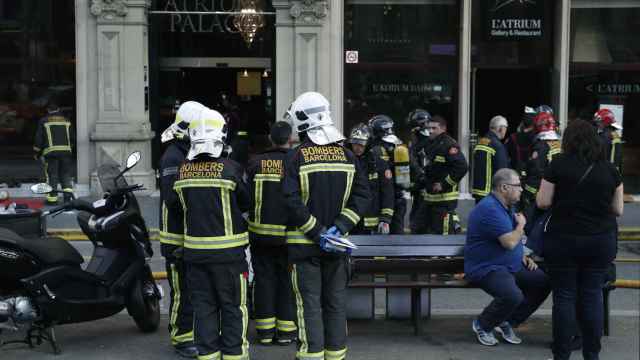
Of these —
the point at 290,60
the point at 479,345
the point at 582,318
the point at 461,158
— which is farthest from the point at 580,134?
the point at 290,60

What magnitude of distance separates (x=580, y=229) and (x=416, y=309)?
6.07 feet

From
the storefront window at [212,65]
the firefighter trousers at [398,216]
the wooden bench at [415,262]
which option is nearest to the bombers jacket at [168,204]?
the wooden bench at [415,262]

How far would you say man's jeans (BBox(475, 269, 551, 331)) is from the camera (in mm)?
8094

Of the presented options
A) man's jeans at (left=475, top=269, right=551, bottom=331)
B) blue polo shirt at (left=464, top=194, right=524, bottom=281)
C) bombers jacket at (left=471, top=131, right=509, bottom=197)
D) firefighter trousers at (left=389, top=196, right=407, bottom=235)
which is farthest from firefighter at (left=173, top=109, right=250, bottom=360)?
bombers jacket at (left=471, top=131, right=509, bottom=197)

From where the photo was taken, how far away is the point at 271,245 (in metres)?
8.20

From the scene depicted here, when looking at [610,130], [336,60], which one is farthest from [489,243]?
[336,60]

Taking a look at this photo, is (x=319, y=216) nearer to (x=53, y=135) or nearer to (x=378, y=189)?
(x=378, y=189)

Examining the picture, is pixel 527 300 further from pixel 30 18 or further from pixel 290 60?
pixel 30 18

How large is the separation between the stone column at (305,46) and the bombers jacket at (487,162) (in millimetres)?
5696

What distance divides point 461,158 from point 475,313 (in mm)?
2566

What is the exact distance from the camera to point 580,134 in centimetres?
734

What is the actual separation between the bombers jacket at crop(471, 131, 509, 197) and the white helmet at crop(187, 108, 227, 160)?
546cm

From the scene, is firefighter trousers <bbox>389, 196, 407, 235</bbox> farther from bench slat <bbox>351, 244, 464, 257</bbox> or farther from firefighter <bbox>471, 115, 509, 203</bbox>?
bench slat <bbox>351, 244, 464, 257</bbox>

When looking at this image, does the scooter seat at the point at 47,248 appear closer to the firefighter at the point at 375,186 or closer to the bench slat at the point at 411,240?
the bench slat at the point at 411,240
